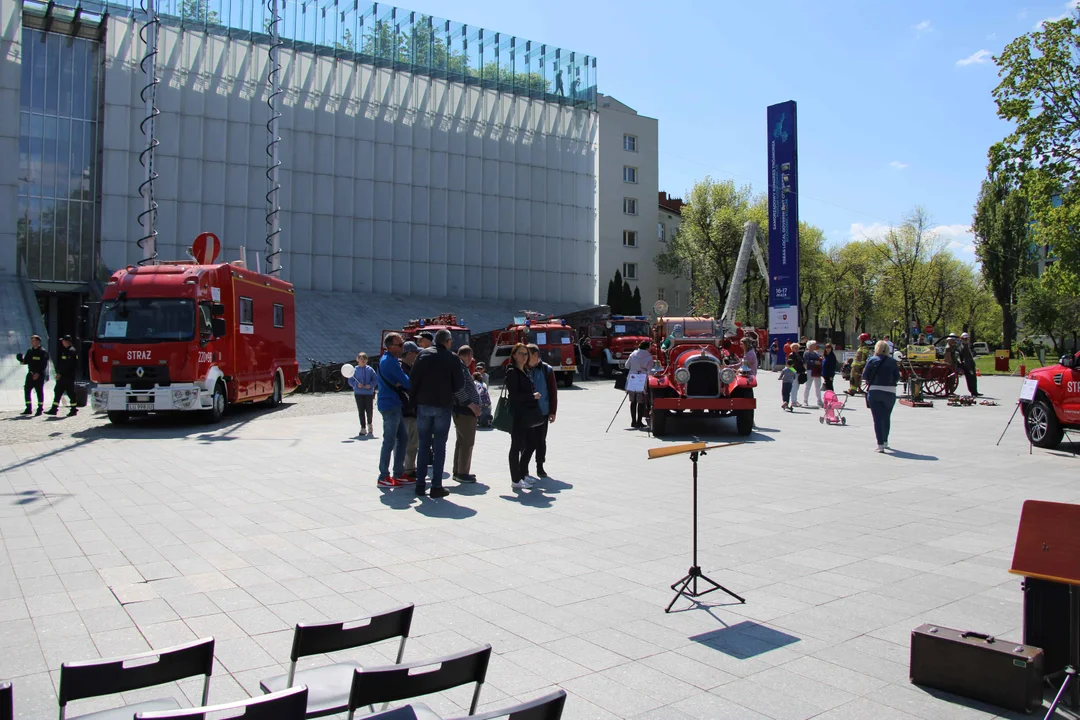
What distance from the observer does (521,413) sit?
1019cm

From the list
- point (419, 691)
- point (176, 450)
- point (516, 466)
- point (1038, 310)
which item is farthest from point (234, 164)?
point (1038, 310)


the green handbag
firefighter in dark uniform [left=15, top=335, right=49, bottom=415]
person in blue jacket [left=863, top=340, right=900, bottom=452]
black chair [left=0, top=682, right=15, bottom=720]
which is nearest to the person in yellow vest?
person in blue jacket [left=863, top=340, right=900, bottom=452]

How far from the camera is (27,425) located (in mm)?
16969

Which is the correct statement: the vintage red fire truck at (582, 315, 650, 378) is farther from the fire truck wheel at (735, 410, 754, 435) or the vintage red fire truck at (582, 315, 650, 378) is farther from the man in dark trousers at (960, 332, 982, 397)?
the fire truck wheel at (735, 410, 754, 435)

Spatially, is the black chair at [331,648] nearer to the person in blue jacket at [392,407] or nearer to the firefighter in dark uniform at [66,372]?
the person in blue jacket at [392,407]

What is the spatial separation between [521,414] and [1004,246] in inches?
2632

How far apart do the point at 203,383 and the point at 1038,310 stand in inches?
2582

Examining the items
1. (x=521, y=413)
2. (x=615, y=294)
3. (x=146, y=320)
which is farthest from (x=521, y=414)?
(x=615, y=294)

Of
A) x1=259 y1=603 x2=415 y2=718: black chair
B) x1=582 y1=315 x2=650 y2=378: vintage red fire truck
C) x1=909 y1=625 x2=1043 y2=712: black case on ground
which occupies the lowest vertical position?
x1=909 y1=625 x2=1043 y2=712: black case on ground

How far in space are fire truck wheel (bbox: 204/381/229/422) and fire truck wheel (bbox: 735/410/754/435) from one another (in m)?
11.0

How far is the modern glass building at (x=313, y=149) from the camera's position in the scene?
116 feet

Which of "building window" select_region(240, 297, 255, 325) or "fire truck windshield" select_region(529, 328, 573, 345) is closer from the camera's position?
A: "building window" select_region(240, 297, 255, 325)

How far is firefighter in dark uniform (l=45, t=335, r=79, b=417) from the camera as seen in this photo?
1869cm

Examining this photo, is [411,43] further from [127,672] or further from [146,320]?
[127,672]
